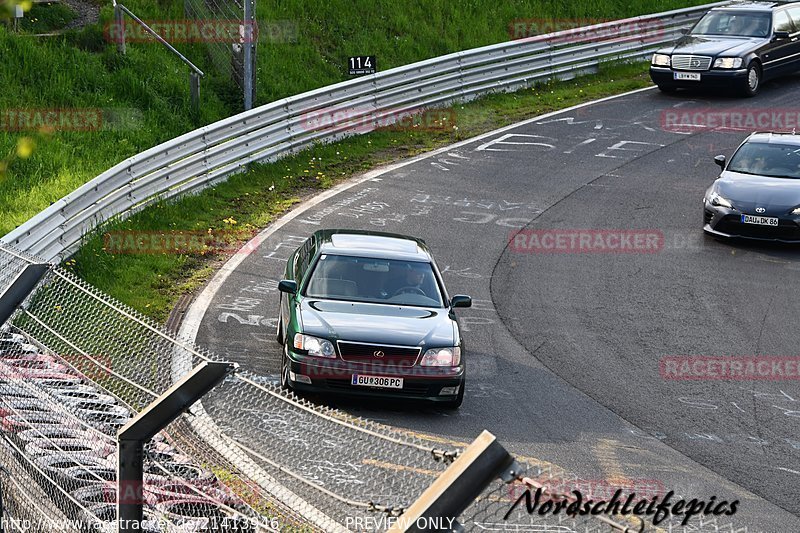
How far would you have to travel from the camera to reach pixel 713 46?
24719 mm

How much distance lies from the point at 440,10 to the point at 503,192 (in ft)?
31.0

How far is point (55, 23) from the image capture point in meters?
22.2

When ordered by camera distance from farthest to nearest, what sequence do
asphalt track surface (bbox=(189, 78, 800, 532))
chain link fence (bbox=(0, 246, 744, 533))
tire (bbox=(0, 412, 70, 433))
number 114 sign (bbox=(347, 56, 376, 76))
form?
number 114 sign (bbox=(347, 56, 376, 76)) → asphalt track surface (bbox=(189, 78, 800, 532)) → tire (bbox=(0, 412, 70, 433)) → chain link fence (bbox=(0, 246, 744, 533))

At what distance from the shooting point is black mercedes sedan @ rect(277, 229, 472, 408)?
10633 mm

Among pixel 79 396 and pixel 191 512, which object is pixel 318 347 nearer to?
pixel 79 396

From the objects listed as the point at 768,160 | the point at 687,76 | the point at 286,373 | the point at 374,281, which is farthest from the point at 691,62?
the point at 286,373

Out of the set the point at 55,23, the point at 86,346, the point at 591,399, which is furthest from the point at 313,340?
the point at 55,23

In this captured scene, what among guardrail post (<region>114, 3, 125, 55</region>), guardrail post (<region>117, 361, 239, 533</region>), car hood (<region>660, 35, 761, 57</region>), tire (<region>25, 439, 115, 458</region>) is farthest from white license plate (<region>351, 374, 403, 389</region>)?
car hood (<region>660, 35, 761, 57</region>)

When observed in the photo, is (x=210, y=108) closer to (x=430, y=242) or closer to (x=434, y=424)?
(x=430, y=242)

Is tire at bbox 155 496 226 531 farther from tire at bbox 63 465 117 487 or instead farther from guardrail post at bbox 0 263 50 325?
guardrail post at bbox 0 263 50 325

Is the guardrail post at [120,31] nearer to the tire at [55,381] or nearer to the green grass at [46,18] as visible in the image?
the green grass at [46,18]

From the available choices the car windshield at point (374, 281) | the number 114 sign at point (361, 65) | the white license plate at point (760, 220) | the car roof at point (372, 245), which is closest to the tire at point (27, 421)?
the car windshield at point (374, 281)

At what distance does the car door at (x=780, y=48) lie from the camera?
2531 centimetres

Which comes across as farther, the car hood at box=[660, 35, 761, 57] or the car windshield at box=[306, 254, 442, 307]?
the car hood at box=[660, 35, 761, 57]
